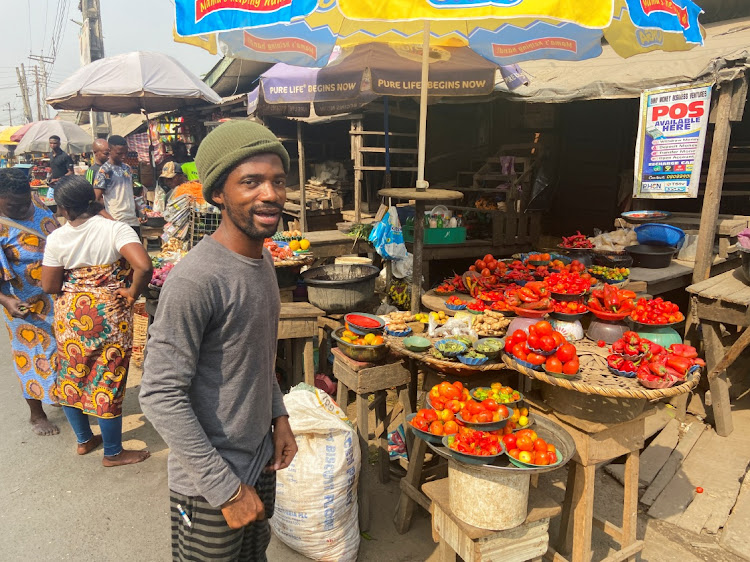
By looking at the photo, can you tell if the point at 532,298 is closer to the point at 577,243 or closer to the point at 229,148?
the point at 229,148

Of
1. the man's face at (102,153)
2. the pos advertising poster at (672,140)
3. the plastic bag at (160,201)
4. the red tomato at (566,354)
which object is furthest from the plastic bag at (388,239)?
the plastic bag at (160,201)

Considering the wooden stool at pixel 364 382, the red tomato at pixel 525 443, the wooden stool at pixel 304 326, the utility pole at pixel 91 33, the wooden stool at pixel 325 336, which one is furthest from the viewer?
the utility pole at pixel 91 33

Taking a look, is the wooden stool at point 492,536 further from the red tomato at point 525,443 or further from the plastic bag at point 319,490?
the plastic bag at point 319,490

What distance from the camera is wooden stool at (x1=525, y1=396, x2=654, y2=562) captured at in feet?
9.05

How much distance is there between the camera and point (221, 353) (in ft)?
5.52

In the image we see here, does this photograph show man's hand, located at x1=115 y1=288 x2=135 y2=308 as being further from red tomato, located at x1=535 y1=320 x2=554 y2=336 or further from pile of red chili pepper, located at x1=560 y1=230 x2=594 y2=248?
pile of red chili pepper, located at x1=560 y1=230 x2=594 y2=248

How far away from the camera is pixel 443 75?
5.37m

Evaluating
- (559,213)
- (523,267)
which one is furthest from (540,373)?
(559,213)

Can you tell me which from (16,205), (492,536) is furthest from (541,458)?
(16,205)

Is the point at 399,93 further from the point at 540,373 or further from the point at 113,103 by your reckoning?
the point at 113,103

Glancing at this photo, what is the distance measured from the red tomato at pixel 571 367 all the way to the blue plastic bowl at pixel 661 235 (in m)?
3.96

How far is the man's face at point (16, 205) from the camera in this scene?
4.10m

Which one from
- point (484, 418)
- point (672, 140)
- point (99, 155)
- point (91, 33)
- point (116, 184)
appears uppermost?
point (91, 33)

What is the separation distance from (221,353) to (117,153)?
22.6ft
